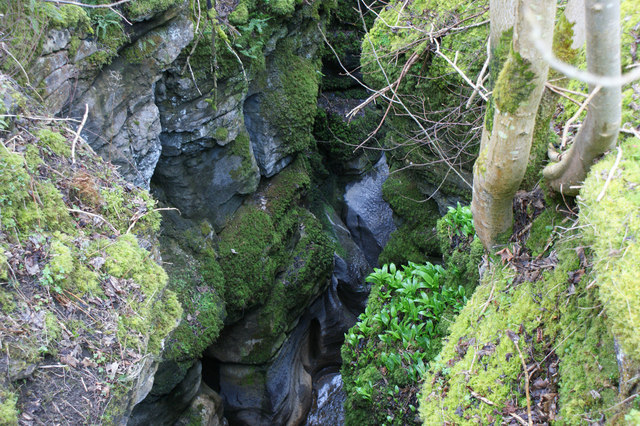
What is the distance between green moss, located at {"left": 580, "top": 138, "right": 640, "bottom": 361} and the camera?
1.77 meters

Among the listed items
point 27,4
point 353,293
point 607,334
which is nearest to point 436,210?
point 353,293

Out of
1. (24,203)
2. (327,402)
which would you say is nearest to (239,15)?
(24,203)

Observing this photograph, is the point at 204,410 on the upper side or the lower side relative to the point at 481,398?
lower

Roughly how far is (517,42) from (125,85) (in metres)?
4.96

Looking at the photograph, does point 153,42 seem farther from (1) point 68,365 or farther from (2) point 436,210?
(2) point 436,210

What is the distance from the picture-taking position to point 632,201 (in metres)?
2.02

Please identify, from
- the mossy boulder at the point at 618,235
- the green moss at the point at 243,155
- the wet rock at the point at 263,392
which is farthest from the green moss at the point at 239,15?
the wet rock at the point at 263,392

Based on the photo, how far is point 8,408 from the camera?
2.23 metres

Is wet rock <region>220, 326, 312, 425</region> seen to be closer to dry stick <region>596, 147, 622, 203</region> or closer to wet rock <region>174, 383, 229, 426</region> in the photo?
wet rock <region>174, 383, 229, 426</region>

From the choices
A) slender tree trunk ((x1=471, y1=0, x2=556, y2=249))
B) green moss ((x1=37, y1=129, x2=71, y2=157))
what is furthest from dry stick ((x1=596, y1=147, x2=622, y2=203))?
green moss ((x1=37, y1=129, x2=71, y2=157))

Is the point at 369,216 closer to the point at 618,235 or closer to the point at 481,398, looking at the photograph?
the point at 481,398

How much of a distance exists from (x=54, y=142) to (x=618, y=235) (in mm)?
3837

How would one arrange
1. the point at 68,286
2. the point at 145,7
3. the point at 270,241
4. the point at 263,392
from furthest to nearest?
the point at 263,392 < the point at 270,241 < the point at 145,7 < the point at 68,286

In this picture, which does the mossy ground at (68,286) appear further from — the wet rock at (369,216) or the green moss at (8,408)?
the wet rock at (369,216)
